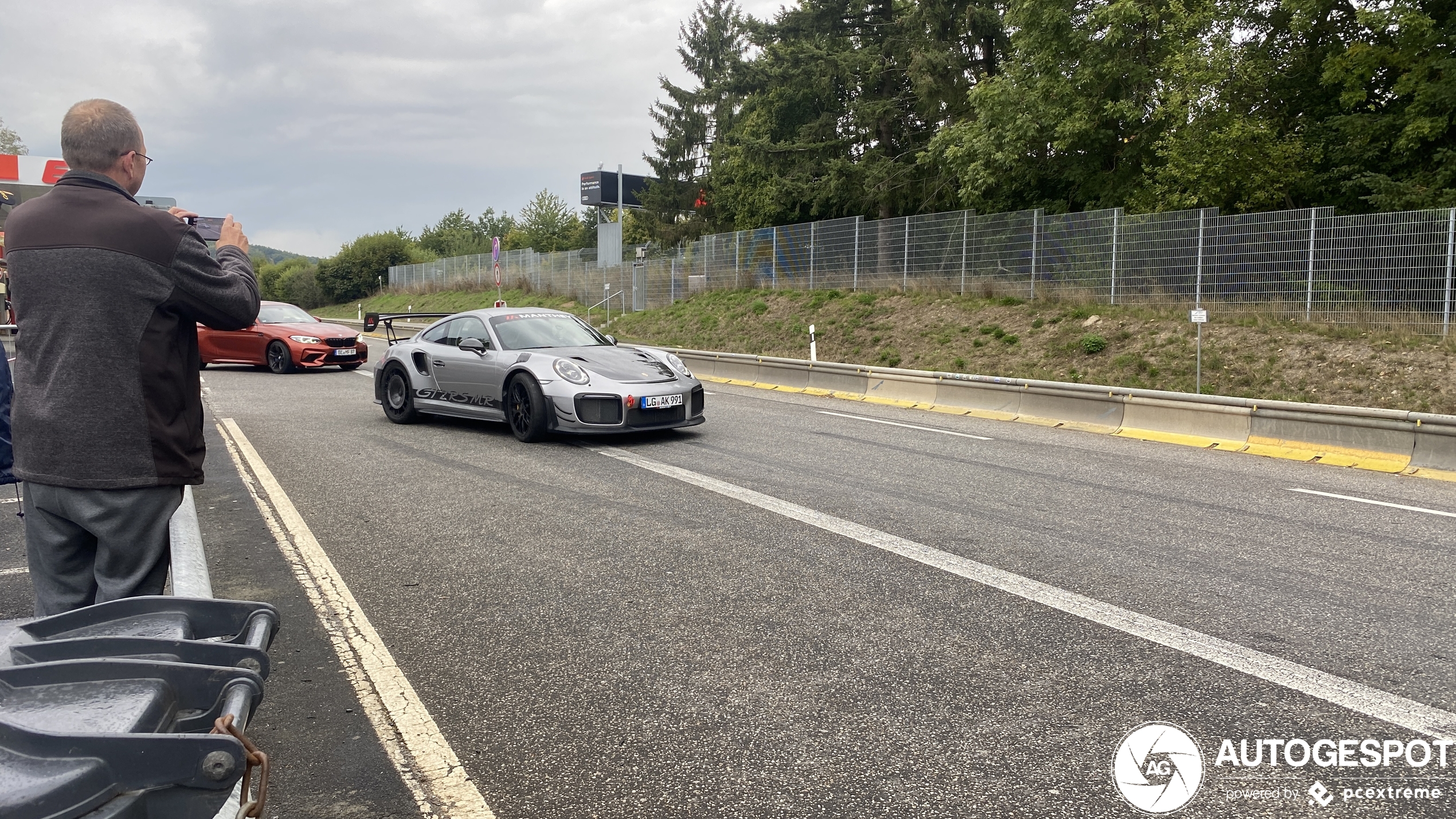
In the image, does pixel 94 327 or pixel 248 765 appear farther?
pixel 94 327

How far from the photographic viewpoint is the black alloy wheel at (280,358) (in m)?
18.8

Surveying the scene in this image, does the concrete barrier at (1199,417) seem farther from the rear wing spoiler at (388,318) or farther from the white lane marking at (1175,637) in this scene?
the rear wing spoiler at (388,318)

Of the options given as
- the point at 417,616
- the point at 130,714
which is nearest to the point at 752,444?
the point at 417,616

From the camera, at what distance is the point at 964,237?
2320 centimetres

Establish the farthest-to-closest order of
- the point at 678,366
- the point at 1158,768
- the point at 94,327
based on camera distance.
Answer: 1. the point at 678,366
2. the point at 1158,768
3. the point at 94,327

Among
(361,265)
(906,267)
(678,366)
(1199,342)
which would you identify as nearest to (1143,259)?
(1199,342)

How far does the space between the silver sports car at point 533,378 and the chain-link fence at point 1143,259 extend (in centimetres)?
1172

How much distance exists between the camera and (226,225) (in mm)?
A: 3332

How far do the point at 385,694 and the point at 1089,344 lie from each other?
16.9 meters

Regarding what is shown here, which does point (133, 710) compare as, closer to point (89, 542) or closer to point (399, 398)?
point (89, 542)

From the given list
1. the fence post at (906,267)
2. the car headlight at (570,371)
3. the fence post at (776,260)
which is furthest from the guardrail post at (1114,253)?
the car headlight at (570,371)

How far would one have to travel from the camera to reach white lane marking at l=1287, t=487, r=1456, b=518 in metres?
7.30

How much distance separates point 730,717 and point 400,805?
1157mm

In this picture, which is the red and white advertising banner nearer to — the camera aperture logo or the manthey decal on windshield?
the manthey decal on windshield
